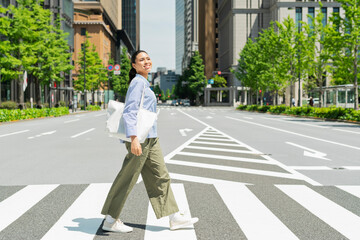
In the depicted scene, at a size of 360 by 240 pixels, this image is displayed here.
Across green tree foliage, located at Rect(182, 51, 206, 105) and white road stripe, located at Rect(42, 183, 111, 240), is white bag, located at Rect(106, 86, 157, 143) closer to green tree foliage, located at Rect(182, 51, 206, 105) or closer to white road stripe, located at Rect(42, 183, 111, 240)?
white road stripe, located at Rect(42, 183, 111, 240)

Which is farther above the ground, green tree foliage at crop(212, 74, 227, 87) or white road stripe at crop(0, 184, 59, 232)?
green tree foliage at crop(212, 74, 227, 87)

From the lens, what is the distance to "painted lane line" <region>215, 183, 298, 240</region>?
12.8 ft

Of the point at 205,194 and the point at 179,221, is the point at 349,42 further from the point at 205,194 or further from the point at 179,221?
the point at 179,221

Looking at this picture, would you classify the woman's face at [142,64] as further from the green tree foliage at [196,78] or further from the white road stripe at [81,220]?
the green tree foliage at [196,78]

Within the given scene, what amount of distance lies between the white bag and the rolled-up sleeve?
A: 0.05 meters

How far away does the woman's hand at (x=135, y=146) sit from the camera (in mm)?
3631

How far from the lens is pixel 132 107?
3705 millimetres

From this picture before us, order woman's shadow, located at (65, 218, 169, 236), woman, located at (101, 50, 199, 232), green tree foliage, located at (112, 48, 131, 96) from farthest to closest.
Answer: green tree foliage, located at (112, 48, 131, 96), woman's shadow, located at (65, 218, 169, 236), woman, located at (101, 50, 199, 232)

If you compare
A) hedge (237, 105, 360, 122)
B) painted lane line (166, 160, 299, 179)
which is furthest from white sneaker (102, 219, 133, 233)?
hedge (237, 105, 360, 122)

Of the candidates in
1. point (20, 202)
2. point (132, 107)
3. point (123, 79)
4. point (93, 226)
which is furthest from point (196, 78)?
point (132, 107)

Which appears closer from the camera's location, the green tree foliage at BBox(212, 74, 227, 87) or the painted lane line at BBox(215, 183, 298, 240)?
the painted lane line at BBox(215, 183, 298, 240)

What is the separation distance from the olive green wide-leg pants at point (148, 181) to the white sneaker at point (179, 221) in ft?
0.31

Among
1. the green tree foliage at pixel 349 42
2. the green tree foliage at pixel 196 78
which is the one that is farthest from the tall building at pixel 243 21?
the green tree foliage at pixel 349 42

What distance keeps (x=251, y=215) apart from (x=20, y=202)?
2.93 metres
